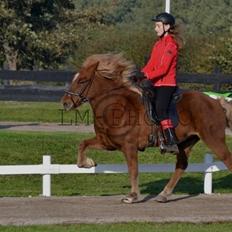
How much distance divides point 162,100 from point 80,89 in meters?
1.17

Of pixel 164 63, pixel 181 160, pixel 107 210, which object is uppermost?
pixel 164 63

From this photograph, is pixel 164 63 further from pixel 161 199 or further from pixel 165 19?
pixel 161 199

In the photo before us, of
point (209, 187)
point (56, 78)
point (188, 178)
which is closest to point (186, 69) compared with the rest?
point (56, 78)

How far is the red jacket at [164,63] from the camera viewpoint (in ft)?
42.6

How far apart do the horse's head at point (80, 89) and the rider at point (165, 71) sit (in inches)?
31.6

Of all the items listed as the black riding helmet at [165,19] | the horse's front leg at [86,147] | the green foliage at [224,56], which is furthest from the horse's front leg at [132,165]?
the green foliage at [224,56]

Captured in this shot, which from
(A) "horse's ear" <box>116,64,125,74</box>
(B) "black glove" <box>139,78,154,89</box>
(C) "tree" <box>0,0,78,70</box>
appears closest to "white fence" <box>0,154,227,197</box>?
(A) "horse's ear" <box>116,64,125,74</box>

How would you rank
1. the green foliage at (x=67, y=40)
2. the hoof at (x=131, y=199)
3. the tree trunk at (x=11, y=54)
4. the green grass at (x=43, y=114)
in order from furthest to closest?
1. the tree trunk at (x=11, y=54)
2. the green foliage at (x=67, y=40)
3. the green grass at (x=43, y=114)
4. the hoof at (x=131, y=199)

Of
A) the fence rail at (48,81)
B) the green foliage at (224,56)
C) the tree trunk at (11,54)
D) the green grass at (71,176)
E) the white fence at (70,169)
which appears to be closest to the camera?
the white fence at (70,169)

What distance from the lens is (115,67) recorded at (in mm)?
13359

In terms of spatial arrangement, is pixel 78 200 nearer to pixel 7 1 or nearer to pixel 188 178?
pixel 188 178

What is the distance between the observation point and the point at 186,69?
45156 mm

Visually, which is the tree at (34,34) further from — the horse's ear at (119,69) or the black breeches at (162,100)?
the black breeches at (162,100)

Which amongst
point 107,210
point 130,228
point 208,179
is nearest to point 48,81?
point 208,179
